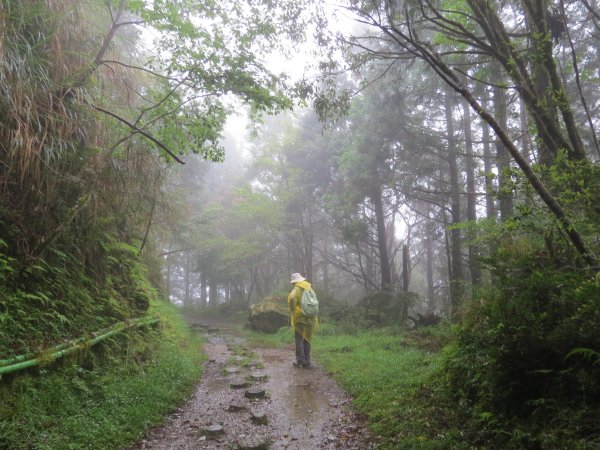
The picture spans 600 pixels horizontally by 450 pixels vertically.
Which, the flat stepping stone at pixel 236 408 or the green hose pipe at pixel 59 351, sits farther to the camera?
the flat stepping stone at pixel 236 408

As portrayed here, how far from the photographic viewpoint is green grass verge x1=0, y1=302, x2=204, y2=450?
3.54 meters

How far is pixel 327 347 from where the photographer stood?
32.9 ft

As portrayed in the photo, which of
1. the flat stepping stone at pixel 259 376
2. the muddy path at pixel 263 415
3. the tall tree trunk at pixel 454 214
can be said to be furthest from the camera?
the tall tree trunk at pixel 454 214

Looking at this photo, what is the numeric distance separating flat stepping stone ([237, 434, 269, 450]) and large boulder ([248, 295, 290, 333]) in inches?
390

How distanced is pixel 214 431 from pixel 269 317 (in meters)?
10.1

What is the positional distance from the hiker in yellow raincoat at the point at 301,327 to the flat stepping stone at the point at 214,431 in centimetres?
350

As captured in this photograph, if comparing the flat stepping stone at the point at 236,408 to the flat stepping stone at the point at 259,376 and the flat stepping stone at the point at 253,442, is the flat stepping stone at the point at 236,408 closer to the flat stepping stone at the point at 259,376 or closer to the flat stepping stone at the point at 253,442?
the flat stepping stone at the point at 253,442

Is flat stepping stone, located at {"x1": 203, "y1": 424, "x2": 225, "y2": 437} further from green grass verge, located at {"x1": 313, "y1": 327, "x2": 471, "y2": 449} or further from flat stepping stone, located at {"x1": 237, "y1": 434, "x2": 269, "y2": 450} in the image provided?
green grass verge, located at {"x1": 313, "y1": 327, "x2": 471, "y2": 449}

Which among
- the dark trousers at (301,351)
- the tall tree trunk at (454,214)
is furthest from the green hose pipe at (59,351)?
the tall tree trunk at (454,214)

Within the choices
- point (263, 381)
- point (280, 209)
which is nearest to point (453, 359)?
point (263, 381)

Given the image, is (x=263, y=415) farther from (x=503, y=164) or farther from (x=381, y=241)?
(x=381, y=241)

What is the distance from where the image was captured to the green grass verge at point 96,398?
354cm

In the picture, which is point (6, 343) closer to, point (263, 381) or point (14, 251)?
point (14, 251)

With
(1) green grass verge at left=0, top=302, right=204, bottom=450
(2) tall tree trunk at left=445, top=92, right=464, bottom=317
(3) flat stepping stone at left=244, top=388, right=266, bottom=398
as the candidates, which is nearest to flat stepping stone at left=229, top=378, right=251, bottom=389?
(3) flat stepping stone at left=244, top=388, right=266, bottom=398
